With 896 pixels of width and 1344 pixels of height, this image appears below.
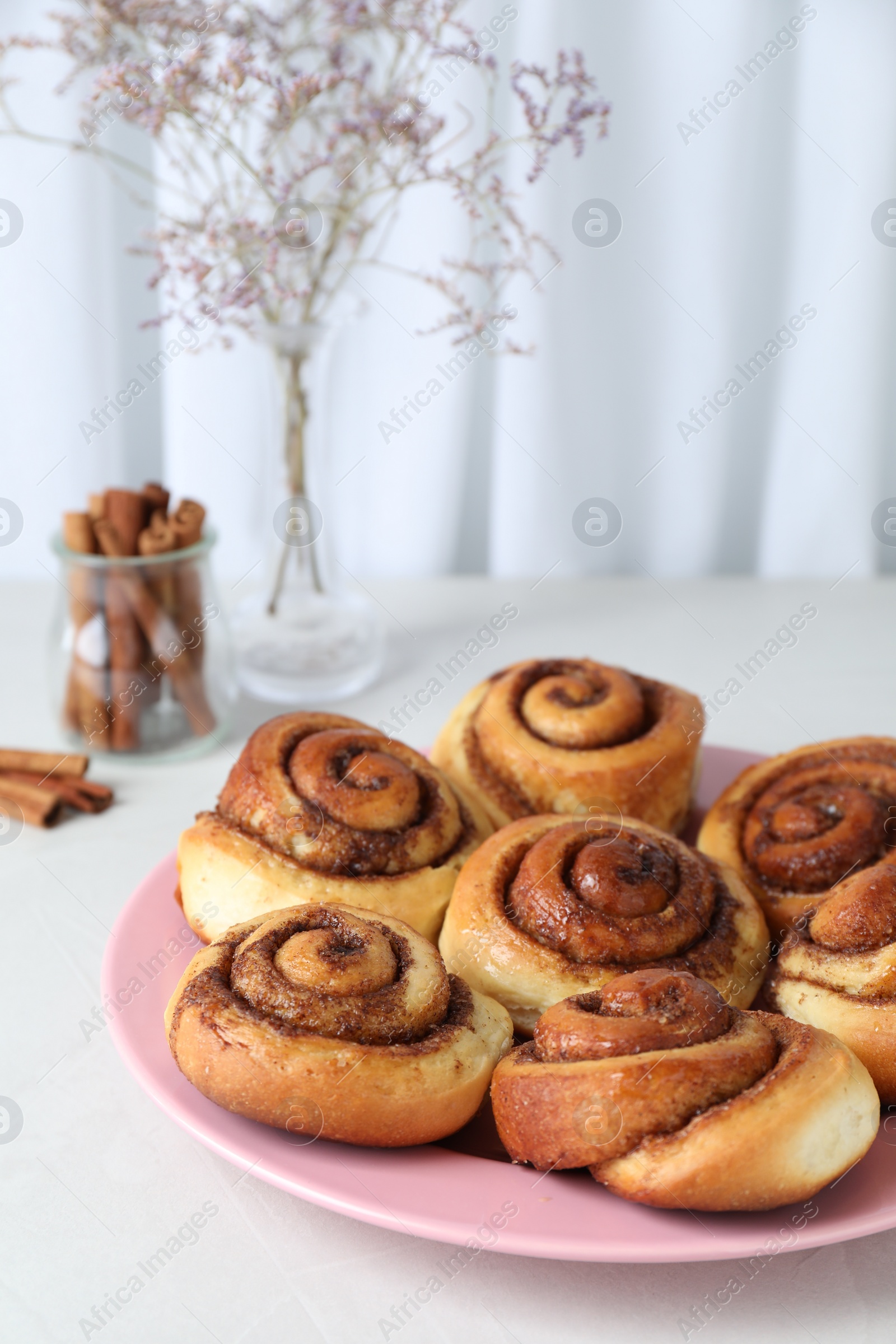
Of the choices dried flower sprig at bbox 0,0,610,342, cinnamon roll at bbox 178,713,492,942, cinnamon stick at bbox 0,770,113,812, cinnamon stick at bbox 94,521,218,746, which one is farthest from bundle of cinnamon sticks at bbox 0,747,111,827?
dried flower sprig at bbox 0,0,610,342

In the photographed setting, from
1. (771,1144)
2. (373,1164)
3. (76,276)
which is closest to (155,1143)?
(373,1164)

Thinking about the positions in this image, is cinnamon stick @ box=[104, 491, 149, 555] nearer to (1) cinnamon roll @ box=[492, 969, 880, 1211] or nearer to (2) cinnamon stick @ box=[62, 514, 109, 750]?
(2) cinnamon stick @ box=[62, 514, 109, 750]

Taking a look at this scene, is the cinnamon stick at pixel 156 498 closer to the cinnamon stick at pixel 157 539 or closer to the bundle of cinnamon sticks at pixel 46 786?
the cinnamon stick at pixel 157 539

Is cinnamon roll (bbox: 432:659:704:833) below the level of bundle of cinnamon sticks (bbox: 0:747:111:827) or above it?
above

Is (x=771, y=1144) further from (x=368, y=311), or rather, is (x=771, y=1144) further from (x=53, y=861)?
(x=368, y=311)

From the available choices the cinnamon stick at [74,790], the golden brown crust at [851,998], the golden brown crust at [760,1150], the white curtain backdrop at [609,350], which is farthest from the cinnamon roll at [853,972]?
the white curtain backdrop at [609,350]
